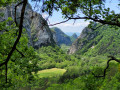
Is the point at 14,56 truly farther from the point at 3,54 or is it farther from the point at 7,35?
the point at 7,35

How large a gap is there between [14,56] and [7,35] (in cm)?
181

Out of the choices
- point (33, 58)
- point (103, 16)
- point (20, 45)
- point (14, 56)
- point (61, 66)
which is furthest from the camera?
point (61, 66)

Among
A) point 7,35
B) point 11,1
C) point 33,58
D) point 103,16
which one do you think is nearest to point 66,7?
point 103,16

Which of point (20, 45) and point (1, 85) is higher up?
point (20, 45)

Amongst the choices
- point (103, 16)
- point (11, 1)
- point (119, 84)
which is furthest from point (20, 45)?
point (119, 84)

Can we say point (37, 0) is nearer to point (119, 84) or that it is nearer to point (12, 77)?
point (12, 77)

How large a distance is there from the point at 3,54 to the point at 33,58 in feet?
9.85

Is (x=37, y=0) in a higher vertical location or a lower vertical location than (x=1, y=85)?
higher

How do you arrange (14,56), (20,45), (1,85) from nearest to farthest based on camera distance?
(1,85) < (14,56) < (20,45)

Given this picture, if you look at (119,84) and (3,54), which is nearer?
(3,54)

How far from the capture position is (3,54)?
406 inches

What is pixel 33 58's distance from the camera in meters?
12.6

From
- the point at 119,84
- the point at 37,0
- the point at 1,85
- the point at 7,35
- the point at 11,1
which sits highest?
the point at 11,1

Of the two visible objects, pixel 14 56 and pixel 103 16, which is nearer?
pixel 103 16
